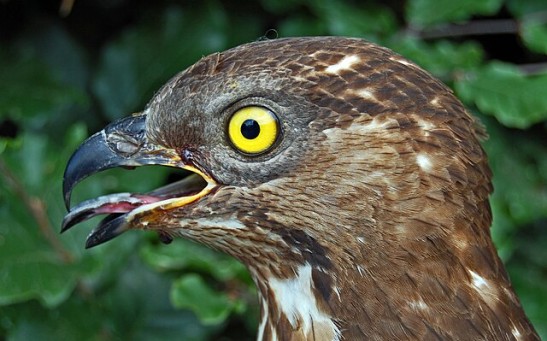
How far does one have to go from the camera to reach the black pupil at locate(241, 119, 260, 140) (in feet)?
6.72

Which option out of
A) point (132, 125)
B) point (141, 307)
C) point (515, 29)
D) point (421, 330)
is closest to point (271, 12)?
point (515, 29)

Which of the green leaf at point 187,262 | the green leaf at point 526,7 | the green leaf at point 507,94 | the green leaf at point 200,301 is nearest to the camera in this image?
the green leaf at point 200,301

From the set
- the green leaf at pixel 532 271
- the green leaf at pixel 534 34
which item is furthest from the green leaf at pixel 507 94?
the green leaf at pixel 532 271

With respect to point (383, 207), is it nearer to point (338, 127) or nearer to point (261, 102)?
point (338, 127)

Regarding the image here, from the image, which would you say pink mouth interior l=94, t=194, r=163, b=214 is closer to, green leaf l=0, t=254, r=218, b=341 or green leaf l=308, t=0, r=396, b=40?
green leaf l=0, t=254, r=218, b=341

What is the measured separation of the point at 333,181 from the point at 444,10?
179cm

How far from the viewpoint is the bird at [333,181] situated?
205 cm

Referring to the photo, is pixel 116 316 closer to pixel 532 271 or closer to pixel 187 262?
pixel 187 262

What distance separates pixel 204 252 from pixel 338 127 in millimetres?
1724

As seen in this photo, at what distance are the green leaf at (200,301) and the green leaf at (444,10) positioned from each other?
4.27 feet

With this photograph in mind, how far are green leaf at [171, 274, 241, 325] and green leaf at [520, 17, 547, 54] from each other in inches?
59.0

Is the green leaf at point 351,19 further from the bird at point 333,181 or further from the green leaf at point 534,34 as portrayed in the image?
the bird at point 333,181

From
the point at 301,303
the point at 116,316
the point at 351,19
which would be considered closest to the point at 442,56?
the point at 351,19

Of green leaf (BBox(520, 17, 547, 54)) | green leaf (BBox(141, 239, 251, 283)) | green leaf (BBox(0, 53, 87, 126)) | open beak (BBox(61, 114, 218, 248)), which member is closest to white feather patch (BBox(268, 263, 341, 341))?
open beak (BBox(61, 114, 218, 248))
